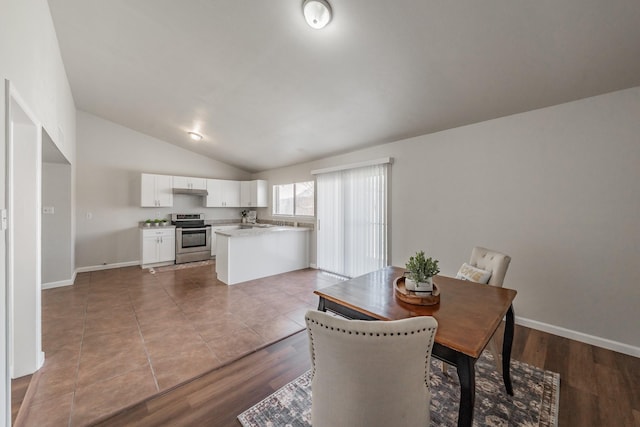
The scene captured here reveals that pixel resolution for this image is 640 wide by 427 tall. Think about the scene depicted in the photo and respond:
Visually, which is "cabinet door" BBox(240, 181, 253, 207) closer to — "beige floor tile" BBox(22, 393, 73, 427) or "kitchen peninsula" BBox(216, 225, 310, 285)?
"kitchen peninsula" BBox(216, 225, 310, 285)

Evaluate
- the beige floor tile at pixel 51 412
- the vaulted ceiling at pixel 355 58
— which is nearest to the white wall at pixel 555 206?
the vaulted ceiling at pixel 355 58

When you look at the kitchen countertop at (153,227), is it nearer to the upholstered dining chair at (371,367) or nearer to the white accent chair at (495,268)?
the upholstered dining chair at (371,367)

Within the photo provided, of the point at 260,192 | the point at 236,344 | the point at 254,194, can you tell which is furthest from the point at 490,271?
the point at 254,194

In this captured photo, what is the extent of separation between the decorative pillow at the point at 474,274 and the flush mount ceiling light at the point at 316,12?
2382 millimetres

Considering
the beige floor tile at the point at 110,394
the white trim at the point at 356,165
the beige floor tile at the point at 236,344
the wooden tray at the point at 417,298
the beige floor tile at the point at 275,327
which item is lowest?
the beige floor tile at the point at 110,394

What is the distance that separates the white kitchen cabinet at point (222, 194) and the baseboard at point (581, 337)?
614cm

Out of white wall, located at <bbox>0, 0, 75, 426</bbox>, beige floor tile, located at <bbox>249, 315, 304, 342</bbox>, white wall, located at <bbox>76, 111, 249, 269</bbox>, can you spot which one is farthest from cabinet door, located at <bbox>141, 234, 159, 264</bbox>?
beige floor tile, located at <bbox>249, 315, 304, 342</bbox>

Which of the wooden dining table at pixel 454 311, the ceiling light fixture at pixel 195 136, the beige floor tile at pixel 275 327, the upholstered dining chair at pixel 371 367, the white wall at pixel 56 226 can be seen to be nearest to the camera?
the upholstered dining chair at pixel 371 367

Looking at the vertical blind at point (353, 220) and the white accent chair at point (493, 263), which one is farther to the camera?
the vertical blind at point (353, 220)

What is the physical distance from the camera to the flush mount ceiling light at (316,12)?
70.1 inches

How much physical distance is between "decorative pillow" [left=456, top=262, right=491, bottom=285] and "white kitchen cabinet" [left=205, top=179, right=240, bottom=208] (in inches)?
225

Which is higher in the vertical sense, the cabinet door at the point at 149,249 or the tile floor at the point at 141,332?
the cabinet door at the point at 149,249

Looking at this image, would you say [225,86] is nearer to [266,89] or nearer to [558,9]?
[266,89]

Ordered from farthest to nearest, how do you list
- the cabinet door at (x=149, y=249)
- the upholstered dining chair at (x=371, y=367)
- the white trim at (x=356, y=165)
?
the cabinet door at (x=149, y=249), the white trim at (x=356, y=165), the upholstered dining chair at (x=371, y=367)
